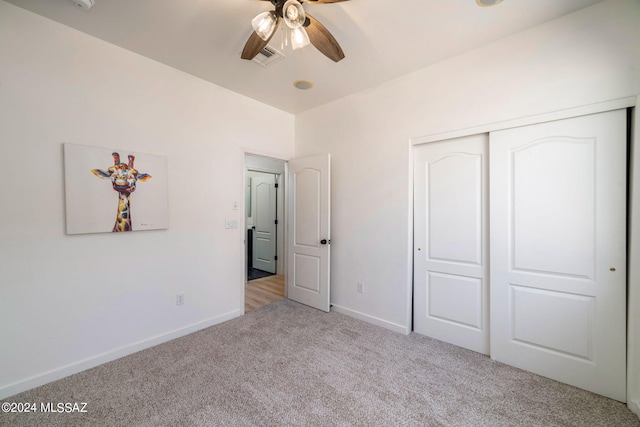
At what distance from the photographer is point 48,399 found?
1.82 meters

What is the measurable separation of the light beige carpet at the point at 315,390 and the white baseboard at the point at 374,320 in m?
0.15

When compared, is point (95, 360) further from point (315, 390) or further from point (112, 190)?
point (315, 390)

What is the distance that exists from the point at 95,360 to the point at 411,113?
370 centimetres

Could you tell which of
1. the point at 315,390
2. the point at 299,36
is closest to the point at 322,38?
the point at 299,36

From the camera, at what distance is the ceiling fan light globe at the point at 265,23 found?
1546 mm

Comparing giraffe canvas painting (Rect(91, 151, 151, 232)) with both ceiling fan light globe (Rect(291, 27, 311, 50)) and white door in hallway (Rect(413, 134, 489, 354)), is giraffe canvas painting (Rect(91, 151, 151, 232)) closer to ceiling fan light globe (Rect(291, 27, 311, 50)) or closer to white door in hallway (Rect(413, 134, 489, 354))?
ceiling fan light globe (Rect(291, 27, 311, 50))

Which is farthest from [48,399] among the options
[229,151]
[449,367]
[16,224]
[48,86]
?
[449,367]

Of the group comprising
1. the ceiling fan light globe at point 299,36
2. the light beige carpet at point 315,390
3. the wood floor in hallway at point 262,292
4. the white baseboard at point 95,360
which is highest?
the ceiling fan light globe at point 299,36

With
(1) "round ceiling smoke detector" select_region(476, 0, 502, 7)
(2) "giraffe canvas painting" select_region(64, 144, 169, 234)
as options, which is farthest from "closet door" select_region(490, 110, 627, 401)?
(2) "giraffe canvas painting" select_region(64, 144, 169, 234)

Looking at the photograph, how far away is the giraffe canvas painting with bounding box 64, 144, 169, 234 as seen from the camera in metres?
2.09

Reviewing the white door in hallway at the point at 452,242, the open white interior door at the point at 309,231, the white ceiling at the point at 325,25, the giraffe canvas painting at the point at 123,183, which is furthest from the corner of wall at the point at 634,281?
the giraffe canvas painting at the point at 123,183

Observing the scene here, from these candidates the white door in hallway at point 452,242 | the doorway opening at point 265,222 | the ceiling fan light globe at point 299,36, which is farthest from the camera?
the doorway opening at point 265,222

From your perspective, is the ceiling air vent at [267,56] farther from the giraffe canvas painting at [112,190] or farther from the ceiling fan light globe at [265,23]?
the giraffe canvas painting at [112,190]

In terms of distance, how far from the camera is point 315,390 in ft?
6.27
